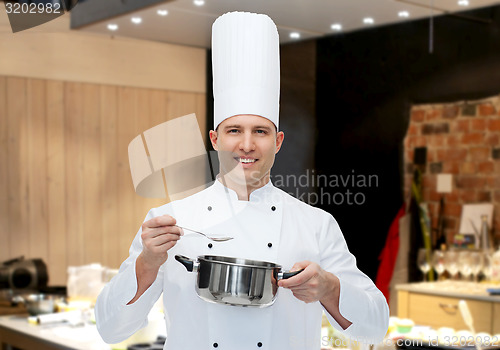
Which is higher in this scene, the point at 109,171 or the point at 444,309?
the point at 109,171

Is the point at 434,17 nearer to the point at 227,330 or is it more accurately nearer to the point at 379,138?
the point at 379,138

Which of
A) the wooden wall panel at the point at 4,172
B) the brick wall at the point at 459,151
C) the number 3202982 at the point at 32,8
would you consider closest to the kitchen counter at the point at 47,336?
the wooden wall panel at the point at 4,172

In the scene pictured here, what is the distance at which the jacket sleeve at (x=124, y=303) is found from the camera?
1.03 metres

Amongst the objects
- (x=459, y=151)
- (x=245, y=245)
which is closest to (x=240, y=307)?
(x=245, y=245)

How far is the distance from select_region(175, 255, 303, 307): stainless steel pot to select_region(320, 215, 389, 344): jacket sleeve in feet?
0.42

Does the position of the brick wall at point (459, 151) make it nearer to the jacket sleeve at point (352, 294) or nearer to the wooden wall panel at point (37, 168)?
the jacket sleeve at point (352, 294)

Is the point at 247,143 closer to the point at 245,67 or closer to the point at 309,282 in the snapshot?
the point at 245,67

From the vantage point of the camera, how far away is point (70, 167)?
3.30 metres

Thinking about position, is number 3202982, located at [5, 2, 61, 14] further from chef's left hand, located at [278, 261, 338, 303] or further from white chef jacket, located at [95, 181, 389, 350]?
chef's left hand, located at [278, 261, 338, 303]

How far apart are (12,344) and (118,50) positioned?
1.64 m

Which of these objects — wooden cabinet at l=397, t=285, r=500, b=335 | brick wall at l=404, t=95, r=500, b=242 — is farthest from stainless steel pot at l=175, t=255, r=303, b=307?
brick wall at l=404, t=95, r=500, b=242

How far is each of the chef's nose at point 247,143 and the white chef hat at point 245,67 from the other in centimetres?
5

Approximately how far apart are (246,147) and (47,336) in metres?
1.34

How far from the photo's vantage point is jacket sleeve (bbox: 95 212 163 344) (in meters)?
1.03
